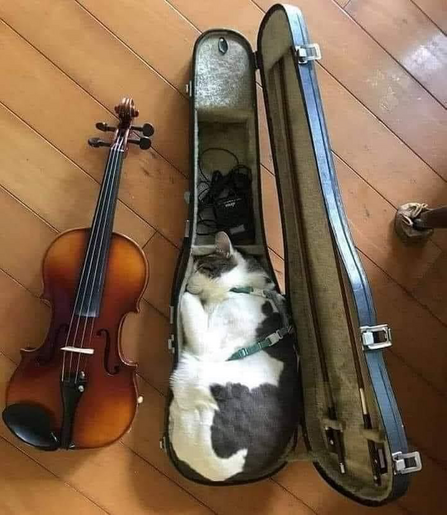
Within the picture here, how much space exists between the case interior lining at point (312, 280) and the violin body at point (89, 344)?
0.35m

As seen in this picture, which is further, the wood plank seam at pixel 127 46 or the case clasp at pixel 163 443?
the wood plank seam at pixel 127 46

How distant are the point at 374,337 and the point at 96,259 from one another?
22.2 inches

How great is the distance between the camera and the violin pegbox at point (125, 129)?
1.35 metres

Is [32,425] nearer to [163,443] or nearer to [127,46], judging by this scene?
[163,443]

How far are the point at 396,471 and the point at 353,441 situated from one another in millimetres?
184

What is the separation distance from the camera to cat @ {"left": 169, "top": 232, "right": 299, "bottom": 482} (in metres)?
1.29

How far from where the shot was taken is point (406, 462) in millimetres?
1085

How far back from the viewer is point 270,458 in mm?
1343

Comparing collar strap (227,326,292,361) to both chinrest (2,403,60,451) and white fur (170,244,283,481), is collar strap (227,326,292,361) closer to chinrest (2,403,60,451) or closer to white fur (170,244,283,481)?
white fur (170,244,283,481)

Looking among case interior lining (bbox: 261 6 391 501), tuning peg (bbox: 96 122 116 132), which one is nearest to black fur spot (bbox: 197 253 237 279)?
case interior lining (bbox: 261 6 391 501)

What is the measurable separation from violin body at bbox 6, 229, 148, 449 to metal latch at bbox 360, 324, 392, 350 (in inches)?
18.1

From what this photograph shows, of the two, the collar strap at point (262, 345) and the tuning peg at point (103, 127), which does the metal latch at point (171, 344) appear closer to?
the collar strap at point (262, 345)

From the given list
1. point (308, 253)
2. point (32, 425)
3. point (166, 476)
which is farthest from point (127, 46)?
point (166, 476)

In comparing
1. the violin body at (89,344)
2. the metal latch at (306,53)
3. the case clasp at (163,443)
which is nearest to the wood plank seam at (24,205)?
the violin body at (89,344)
